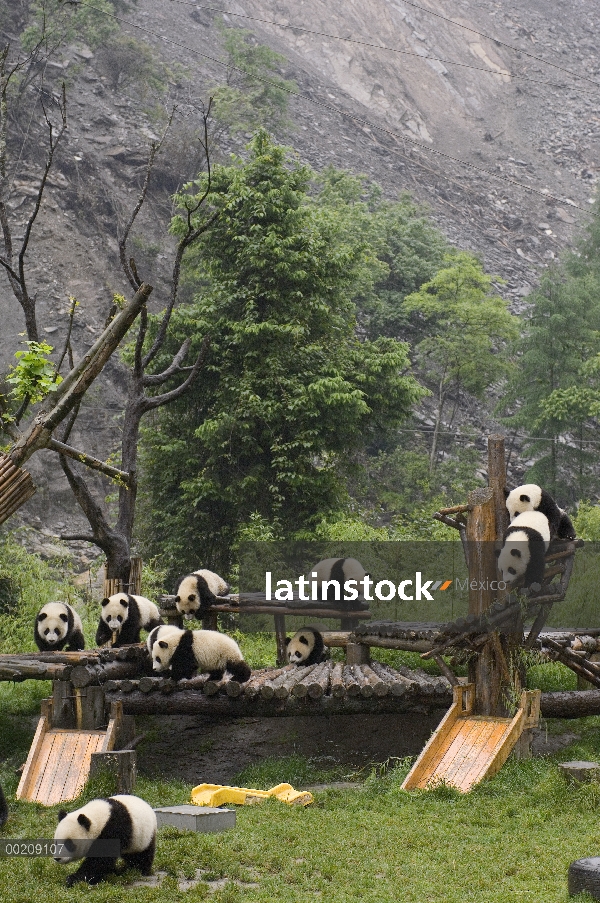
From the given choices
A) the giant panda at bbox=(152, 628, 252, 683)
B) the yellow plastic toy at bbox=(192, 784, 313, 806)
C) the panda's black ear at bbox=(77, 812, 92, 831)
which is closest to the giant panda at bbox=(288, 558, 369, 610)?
the giant panda at bbox=(152, 628, 252, 683)

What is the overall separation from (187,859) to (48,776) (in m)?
2.39

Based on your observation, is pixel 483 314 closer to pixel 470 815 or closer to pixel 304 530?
pixel 304 530

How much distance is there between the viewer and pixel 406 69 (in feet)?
146

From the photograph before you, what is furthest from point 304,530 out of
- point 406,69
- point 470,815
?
point 406,69

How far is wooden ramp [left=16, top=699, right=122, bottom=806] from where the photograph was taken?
741 centimetres

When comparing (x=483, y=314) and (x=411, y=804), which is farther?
(x=483, y=314)

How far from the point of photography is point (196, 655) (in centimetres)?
888

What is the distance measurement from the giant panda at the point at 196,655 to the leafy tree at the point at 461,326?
57.8 feet

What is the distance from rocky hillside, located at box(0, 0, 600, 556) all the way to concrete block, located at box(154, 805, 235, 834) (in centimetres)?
1730

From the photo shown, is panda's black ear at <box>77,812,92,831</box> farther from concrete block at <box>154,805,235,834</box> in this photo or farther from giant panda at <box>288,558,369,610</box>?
giant panda at <box>288,558,369,610</box>

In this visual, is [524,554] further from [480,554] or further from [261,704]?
[261,704]

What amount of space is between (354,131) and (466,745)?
3474 centimetres

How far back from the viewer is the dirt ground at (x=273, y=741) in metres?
9.57

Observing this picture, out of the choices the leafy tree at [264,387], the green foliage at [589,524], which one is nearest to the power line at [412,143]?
the green foliage at [589,524]
